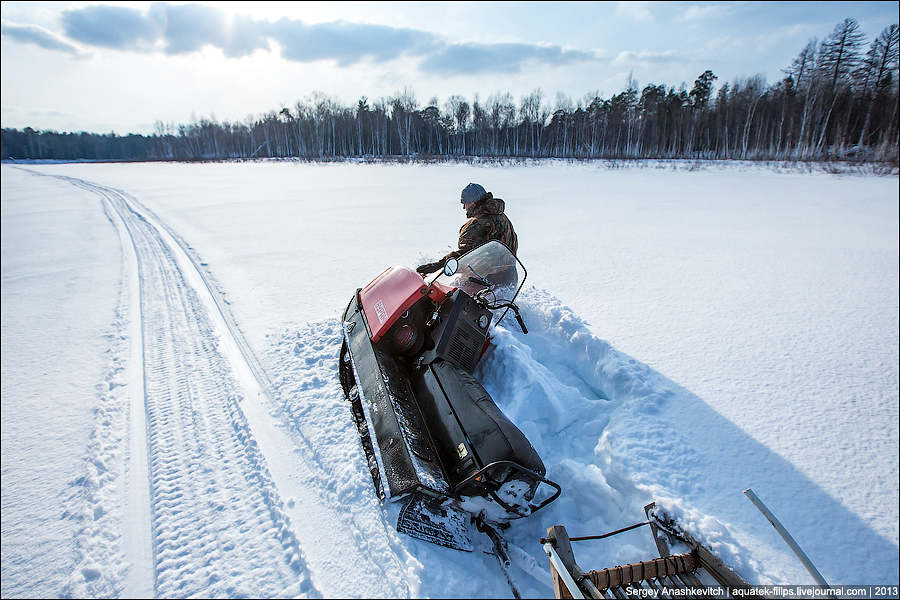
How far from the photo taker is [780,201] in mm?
11852

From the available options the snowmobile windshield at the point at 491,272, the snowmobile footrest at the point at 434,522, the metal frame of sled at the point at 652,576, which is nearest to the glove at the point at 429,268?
the snowmobile windshield at the point at 491,272

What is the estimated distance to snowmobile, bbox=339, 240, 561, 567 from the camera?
2.23 metres

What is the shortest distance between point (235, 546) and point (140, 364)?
2646 mm

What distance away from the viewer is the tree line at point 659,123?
2361 centimetres

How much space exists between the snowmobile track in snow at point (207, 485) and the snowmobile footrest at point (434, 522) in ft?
1.83

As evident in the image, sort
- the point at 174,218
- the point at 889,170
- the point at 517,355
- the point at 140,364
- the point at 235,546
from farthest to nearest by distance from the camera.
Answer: the point at 889,170 → the point at 174,218 → the point at 140,364 → the point at 517,355 → the point at 235,546

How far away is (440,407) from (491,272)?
1.40m

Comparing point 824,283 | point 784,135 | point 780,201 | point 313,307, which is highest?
point 784,135

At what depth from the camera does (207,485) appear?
2.57 metres

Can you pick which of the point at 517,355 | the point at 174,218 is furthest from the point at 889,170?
the point at 174,218

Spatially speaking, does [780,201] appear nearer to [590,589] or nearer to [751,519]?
[751,519]

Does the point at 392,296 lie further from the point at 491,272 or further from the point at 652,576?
the point at 652,576

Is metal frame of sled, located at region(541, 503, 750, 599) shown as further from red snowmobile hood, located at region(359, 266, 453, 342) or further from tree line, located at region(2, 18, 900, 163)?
tree line, located at region(2, 18, 900, 163)

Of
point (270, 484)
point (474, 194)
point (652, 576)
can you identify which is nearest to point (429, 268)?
point (474, 194)
